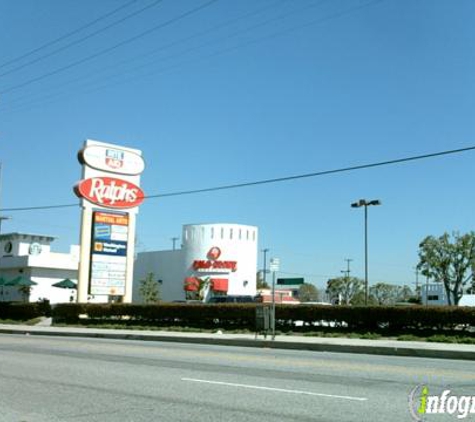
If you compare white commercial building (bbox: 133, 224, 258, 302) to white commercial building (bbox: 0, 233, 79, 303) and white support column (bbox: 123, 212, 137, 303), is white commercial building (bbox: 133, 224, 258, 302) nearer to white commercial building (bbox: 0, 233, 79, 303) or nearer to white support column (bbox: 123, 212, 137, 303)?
white commercial building (bbox: 0, 233, 79, 303)

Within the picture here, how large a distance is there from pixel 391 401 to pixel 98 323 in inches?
1116

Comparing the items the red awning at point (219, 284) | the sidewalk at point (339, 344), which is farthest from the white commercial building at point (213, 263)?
the sidewalk at point (339, 344)

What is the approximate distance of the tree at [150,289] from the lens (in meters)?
67.4

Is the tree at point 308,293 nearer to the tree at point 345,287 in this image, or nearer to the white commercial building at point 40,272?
the tree at point 345,287

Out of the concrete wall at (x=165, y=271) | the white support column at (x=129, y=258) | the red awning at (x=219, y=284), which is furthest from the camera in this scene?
the concrete wall at (x=165, y=271)

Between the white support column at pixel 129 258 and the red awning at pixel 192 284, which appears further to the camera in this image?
the red awning at pixel 192 284

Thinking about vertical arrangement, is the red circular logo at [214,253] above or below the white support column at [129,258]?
above

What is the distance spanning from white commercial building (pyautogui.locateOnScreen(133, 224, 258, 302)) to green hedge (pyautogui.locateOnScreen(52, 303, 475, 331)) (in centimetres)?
3034

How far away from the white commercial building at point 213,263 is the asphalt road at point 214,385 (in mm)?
50405

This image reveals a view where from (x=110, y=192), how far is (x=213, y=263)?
94.3 feet

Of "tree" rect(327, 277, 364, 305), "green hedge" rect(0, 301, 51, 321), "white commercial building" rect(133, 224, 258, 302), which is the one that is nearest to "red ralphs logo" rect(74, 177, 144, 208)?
"green hedge" rect(0, 301, 51, 321)

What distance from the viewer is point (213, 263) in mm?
68500

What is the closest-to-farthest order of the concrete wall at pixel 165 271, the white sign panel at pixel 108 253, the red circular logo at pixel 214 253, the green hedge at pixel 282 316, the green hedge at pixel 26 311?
the green hedge at pixel 282 316, the white sign panel at pixel 108 253, the green hedge at pixel 26 311, the red circular logo at pixel 214 253, the concrete wall at pixel 165 271

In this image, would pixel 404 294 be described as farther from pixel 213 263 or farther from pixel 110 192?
pixel 110 192
